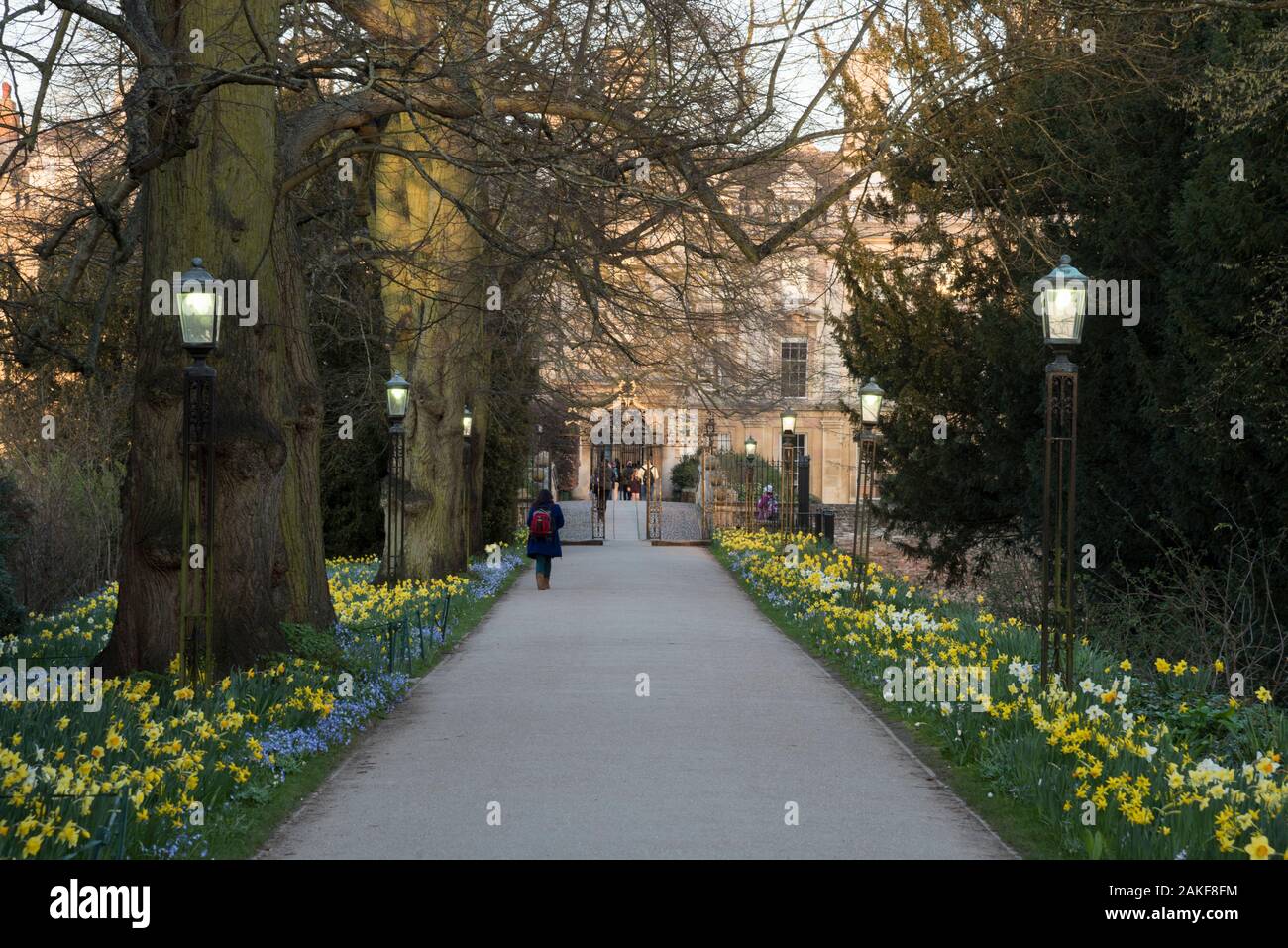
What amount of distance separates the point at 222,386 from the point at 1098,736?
6460 millimetres

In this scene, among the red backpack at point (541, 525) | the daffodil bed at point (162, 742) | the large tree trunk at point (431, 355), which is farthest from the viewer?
the red backpack at point (541, 525)

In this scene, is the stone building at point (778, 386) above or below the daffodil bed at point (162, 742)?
above

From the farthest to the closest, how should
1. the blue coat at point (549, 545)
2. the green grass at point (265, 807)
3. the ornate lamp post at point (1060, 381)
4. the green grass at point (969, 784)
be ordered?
1. the blue coat at point (549, 545)
2. the ornate lamp post at point (1060, 381)
3. the green grass at point (969, 784)
4. the green grass at point (265, 807)

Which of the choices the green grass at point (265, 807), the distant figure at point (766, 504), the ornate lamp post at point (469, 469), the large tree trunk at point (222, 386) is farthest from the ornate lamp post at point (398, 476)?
the distant figure at point (766, 504)

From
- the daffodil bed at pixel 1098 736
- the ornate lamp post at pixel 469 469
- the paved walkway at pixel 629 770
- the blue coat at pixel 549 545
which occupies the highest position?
the ornate lamp post at pixel 469 469

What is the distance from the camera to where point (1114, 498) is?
680 inches

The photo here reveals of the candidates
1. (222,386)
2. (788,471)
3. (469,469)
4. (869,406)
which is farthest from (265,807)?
(788,471)

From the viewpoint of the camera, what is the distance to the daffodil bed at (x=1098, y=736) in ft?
20.3

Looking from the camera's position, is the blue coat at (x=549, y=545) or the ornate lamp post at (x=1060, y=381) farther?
the blue coat at (x=549, y=545)

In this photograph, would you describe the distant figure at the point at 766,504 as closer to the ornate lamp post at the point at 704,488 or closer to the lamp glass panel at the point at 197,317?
the ornate lamp post at the point at 704,488

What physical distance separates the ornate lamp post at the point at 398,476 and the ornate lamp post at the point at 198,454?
8.94 m

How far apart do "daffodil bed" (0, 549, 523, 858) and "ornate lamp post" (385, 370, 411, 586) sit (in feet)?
20.1

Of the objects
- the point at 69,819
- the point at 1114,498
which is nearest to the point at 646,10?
the point at 69,819
